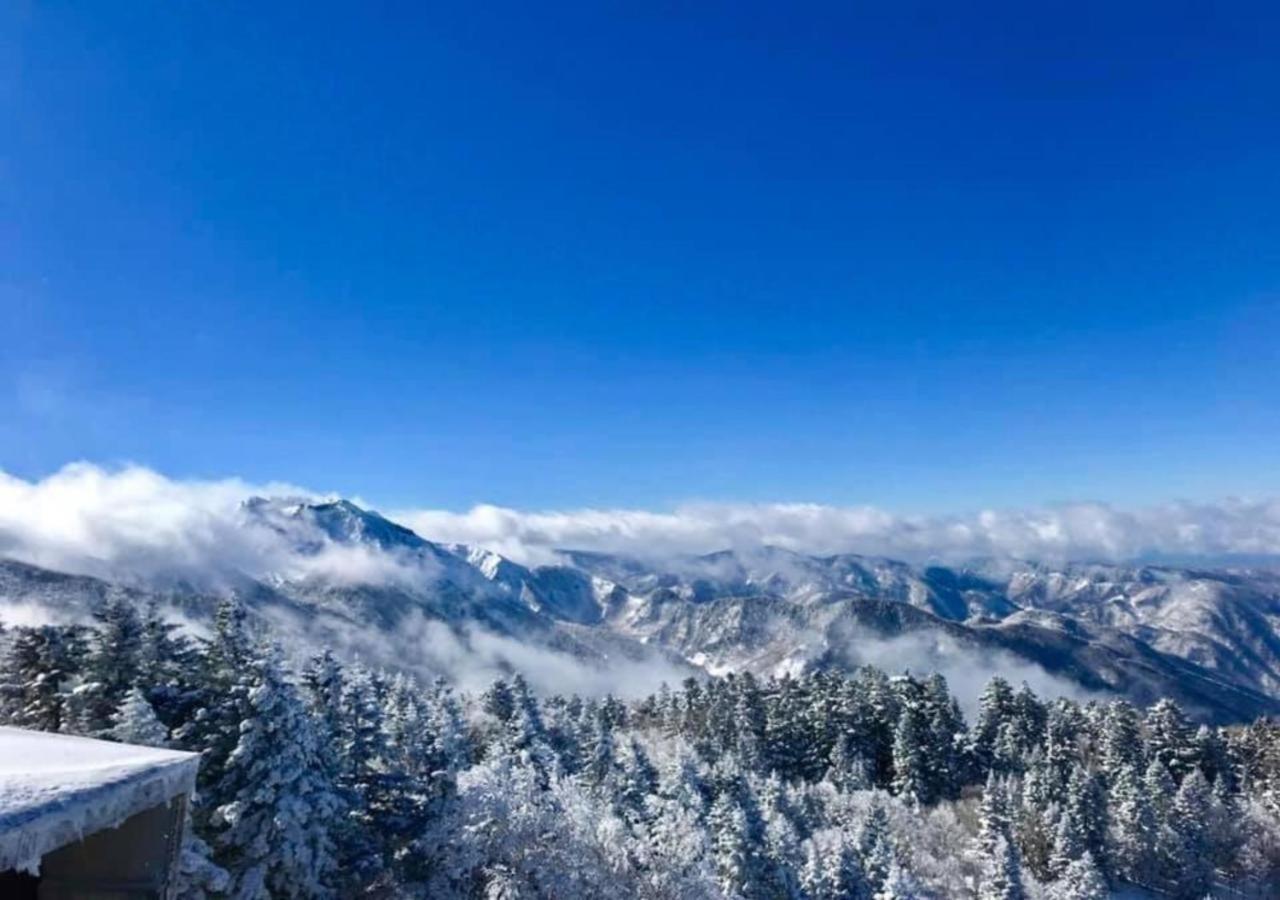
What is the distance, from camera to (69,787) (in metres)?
2.69

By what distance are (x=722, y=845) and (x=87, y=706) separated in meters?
39.7

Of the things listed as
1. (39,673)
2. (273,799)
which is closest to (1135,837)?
(273,799)

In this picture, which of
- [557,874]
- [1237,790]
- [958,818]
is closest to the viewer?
[557,874]

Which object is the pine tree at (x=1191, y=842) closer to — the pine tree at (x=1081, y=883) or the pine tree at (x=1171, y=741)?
the pine tree at (x=1171, y=741)

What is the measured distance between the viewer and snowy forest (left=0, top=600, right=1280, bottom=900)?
2795cm

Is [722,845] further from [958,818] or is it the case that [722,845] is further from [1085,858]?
[958,818]

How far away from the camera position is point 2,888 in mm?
3000

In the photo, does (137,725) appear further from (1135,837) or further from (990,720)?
(990,720)

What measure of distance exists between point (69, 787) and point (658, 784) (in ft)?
224

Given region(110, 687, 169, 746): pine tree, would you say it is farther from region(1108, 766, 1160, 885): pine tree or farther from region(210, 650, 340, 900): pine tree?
region(1108, 766, 1160, 885): pine tree

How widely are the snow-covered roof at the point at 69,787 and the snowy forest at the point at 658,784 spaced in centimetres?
2332

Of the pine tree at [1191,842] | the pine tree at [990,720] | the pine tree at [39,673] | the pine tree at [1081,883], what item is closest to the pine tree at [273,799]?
the pine tree at [39,673]

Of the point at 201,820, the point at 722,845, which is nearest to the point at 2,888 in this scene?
the point at 201,820

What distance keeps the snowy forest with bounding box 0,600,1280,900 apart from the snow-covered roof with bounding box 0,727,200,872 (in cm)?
2332
